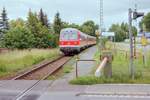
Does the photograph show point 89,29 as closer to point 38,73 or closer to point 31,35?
point 31,35

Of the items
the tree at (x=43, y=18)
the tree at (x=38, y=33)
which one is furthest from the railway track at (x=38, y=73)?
the tree at (x=43, y=18)

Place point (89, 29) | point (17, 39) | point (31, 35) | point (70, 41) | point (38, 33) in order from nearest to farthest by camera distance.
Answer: point (70, 41) < point (17, 39) < point (31, 35) < point (38, 33) < point (89, 29)

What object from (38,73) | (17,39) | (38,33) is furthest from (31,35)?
(38,73)

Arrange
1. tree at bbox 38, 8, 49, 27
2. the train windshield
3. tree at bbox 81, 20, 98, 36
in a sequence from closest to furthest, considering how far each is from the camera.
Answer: the train windshield
tree at bbox 38, 8, 49, 27
tree at bbox 81, 20, 98, 36

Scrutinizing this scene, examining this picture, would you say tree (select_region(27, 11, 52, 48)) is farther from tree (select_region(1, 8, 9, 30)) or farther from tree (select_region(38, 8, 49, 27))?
tree (select_region(1, 8, 9, 30))

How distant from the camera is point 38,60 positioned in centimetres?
3862

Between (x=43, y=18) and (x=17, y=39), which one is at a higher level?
(x=43, y=18)

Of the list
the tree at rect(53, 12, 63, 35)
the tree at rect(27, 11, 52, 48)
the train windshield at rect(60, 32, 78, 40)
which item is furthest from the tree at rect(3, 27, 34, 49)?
the tree at rect(53, 12, 63, 35)

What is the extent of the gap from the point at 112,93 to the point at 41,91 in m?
2.71

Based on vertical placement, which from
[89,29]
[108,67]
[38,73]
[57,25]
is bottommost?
[38,73]

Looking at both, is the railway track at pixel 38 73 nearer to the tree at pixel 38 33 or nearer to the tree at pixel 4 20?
the tree at pixel 38 33

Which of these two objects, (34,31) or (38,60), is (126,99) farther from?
(34,31)

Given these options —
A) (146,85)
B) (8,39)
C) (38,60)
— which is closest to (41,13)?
(8,39)

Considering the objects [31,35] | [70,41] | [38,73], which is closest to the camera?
[38,73]
